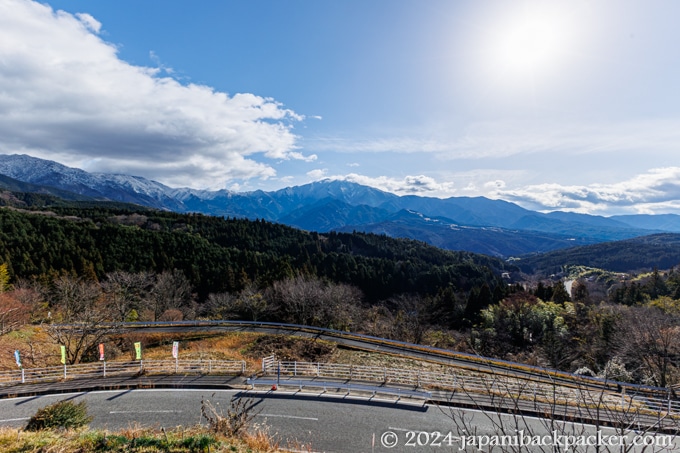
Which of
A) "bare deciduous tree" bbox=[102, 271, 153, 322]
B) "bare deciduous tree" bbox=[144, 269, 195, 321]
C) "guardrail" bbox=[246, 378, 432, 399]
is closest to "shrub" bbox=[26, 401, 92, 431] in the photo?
"guardrail" bbox=[246, 378, 432, 399]

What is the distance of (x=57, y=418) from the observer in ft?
37.8

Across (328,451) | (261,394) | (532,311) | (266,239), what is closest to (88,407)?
(261,394)

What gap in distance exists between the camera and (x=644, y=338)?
27.3 m

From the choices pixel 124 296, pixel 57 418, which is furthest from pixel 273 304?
pixel 57 418

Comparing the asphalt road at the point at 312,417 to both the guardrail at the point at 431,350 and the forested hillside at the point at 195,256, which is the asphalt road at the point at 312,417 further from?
the forested hillside at the point at 195,256

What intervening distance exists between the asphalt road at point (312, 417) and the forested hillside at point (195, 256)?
44.6m

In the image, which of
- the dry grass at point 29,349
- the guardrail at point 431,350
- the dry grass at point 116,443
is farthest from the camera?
the dry grass at point 29,349

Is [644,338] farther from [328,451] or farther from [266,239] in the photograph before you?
[266,239]

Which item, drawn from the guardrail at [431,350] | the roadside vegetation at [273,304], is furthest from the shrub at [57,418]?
the guardrail at [431,350]

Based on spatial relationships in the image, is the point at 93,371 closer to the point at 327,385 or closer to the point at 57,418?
the point at 57,418

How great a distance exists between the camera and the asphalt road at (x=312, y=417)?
13242 millimetres

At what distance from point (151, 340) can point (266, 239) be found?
279ft

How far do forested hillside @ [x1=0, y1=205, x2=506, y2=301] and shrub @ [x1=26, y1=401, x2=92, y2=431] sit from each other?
4924 centimetres

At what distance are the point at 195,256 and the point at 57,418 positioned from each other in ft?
243
